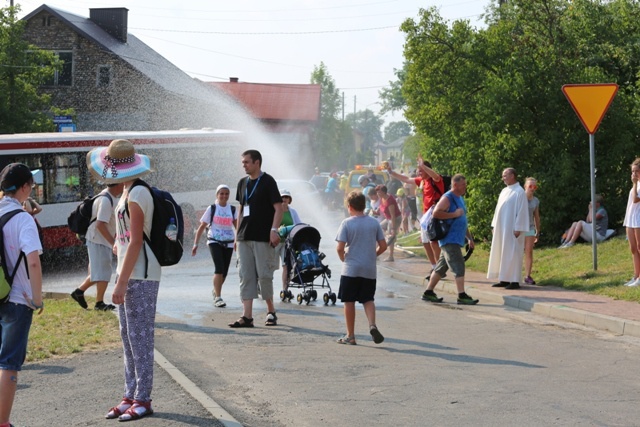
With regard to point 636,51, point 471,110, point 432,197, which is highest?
point 636,51

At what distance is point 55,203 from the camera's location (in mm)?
26609

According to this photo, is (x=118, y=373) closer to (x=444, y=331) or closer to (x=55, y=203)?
(x=444, y=331)

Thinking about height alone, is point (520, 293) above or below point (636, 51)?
below

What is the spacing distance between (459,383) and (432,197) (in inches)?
328

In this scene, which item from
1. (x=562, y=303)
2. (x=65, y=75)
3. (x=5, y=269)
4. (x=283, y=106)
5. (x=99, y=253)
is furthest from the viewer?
(x=283, y=106)

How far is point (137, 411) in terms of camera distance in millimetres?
7070

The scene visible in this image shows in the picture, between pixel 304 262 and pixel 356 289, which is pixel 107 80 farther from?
pixel 356 289

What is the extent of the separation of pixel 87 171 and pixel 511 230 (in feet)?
49.4

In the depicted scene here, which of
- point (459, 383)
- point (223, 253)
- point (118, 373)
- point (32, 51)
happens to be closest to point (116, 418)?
point (118, 373)

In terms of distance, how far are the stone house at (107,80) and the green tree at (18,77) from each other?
16.4 metres

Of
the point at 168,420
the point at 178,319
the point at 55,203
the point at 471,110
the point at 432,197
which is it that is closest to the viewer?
the point at 168,420

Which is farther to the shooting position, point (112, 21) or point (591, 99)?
point (112, 21)

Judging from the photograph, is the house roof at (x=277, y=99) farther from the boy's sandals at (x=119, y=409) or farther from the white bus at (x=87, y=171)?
the boy's sandals at (x=119, y=409)

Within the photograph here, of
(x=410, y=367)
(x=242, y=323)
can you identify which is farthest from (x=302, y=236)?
(x=410, y=367)
